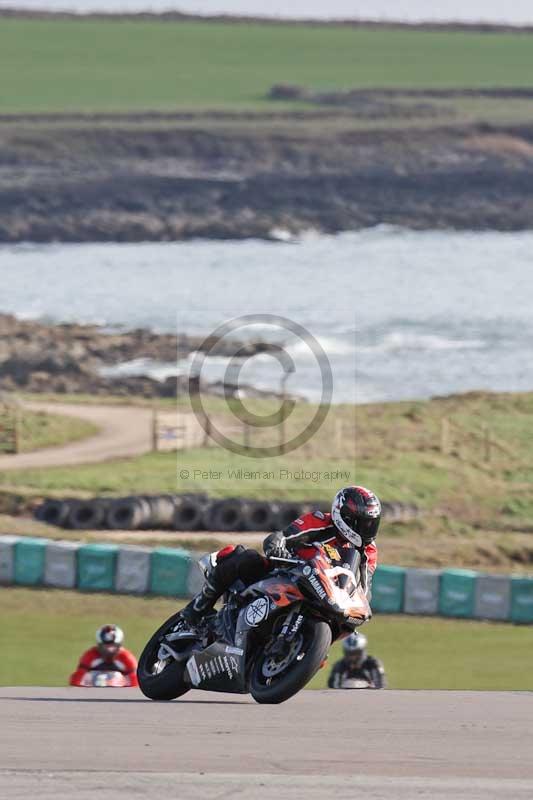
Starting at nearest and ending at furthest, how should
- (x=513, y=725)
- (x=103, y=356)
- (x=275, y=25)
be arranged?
1. (x=513, y=725)
2. (x=103, y=356)
3. (x=275, y=25)

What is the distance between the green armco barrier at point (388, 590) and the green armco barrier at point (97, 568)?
3923 millimetres

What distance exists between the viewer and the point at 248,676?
1101cm

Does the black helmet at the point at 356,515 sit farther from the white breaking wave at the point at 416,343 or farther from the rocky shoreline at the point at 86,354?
the white breaking wave at the point at 416,343

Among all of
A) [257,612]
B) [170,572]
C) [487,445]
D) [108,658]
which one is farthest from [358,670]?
[487,445]

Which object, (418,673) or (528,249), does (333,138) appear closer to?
(528,249)

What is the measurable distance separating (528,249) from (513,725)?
96.9 m

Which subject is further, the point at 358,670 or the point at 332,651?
the point at 332,651

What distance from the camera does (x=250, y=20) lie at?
16825 cm

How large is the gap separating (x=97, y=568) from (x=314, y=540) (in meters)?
14.1

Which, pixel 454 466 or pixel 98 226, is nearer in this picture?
pixel 454 466

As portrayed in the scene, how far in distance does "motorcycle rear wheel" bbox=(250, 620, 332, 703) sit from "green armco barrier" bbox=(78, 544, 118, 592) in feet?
45.5

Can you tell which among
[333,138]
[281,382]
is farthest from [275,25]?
[281,382]

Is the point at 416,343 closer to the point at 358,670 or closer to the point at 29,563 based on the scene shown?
the point at 29,563

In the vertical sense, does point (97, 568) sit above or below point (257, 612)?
below
